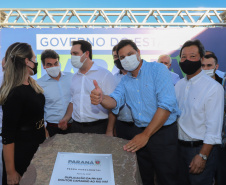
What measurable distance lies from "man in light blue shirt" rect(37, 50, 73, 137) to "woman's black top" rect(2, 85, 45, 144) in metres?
1.00

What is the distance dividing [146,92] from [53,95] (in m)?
1.63

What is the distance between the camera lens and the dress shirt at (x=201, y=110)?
173cm

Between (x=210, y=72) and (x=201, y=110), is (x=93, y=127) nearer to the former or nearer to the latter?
(x=201, y=110)

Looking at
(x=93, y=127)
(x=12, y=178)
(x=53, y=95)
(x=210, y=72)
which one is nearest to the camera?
(x=12, y=178)

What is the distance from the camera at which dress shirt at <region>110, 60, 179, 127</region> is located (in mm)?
1686

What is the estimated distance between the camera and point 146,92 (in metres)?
1.77

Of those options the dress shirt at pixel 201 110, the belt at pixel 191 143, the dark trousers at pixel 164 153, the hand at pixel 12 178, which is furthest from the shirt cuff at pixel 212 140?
the hand at pixel 12 178

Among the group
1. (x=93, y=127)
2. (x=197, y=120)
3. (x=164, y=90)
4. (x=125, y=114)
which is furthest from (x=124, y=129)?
(x=164, y=90)

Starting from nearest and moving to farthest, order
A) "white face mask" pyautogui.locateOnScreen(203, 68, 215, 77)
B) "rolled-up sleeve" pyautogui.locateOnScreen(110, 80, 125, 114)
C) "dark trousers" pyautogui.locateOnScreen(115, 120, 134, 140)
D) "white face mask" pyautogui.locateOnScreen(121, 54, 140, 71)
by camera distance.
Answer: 1. "rolled-up sleeve" pyautogui.locateOnScreen(110, 80, 125, 114)
2. "white face mask" pyautogui.locateOnScreen(121, 54, 140, 71)
3. "dark trousers" pyautogui.locateOnScreen(115, 120, 134, 140)
4. "white face mask" pyautogui.locateOnScreen(203, 68, 215, 77)

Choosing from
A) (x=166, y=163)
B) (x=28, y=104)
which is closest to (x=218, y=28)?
(x=166, y=163)

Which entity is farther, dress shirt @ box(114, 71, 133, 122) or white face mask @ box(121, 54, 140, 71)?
dress shirt @ box(114, 71, 133, 122)

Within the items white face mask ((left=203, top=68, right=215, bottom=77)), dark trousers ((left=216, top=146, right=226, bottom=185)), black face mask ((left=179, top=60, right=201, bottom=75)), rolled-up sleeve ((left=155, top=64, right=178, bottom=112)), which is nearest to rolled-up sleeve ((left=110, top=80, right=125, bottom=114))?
rolled-up sleeve ((left=155, top=64, right=178, bottom=112))

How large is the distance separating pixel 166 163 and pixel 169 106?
0.53 metres

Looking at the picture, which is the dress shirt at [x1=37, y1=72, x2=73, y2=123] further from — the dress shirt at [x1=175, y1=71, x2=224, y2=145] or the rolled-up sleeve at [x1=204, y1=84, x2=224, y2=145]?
the rolled-up sleeve at [x1=204, y1=84, x2=224, y2=145]
